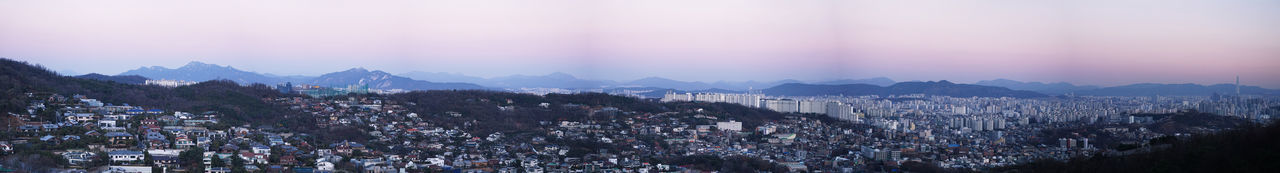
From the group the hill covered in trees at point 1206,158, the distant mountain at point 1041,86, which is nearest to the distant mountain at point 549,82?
the distant mountain at point 1041,86

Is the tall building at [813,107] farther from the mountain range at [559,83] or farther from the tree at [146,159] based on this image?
the tree at [146,159]

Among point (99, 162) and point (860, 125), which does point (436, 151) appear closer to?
point (99, 162)

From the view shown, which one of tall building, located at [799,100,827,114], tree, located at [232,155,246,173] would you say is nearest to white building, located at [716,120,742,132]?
tall building, located at [799,100,827,114]

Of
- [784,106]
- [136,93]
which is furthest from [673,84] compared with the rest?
[136,93]

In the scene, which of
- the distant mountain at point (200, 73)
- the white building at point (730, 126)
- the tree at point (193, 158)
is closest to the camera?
the tree at point (193, 158)

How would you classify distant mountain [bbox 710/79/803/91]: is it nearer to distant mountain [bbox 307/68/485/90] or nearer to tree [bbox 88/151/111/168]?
distant mountain [bbox 307/68/485/90]
